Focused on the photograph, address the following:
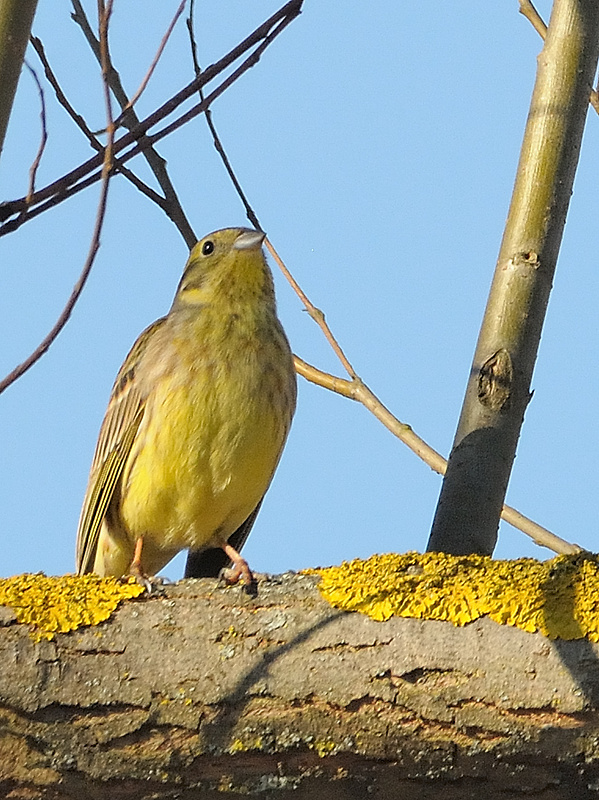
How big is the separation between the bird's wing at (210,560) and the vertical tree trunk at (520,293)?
125 centimetres

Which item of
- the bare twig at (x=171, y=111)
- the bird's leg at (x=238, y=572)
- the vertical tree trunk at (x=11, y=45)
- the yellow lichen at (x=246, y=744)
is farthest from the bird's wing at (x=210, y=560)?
the vertical tree trunk at (x=11, y=45)

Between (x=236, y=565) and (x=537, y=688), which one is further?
(x=236, y=565)

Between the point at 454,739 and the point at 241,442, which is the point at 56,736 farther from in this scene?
the point at 241,442

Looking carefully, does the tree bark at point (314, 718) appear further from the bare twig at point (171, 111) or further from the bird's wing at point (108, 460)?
the bird's wing at point (108, 460)

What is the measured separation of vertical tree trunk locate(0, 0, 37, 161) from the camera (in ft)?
7.09

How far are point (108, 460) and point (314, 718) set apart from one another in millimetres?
2046

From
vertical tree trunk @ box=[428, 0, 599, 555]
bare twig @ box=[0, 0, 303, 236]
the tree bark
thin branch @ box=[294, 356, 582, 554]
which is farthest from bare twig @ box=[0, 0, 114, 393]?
thin branch @ box=[294, 356, 582, 554]

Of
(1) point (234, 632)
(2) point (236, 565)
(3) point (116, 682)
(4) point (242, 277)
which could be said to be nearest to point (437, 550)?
(2) point (236, 565)

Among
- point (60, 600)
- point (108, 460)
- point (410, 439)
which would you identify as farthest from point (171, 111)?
point (108, 460)

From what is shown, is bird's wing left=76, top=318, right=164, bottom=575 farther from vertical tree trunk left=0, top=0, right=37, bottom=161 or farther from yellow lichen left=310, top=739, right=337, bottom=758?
vertical tree trunk left=0, top=0, right=37, bottom=161

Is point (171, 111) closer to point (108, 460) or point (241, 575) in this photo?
point (241, 575)

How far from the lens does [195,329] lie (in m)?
4.82

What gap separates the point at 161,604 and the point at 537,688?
3.15 feet

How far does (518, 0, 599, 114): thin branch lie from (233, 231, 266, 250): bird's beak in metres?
1.37
